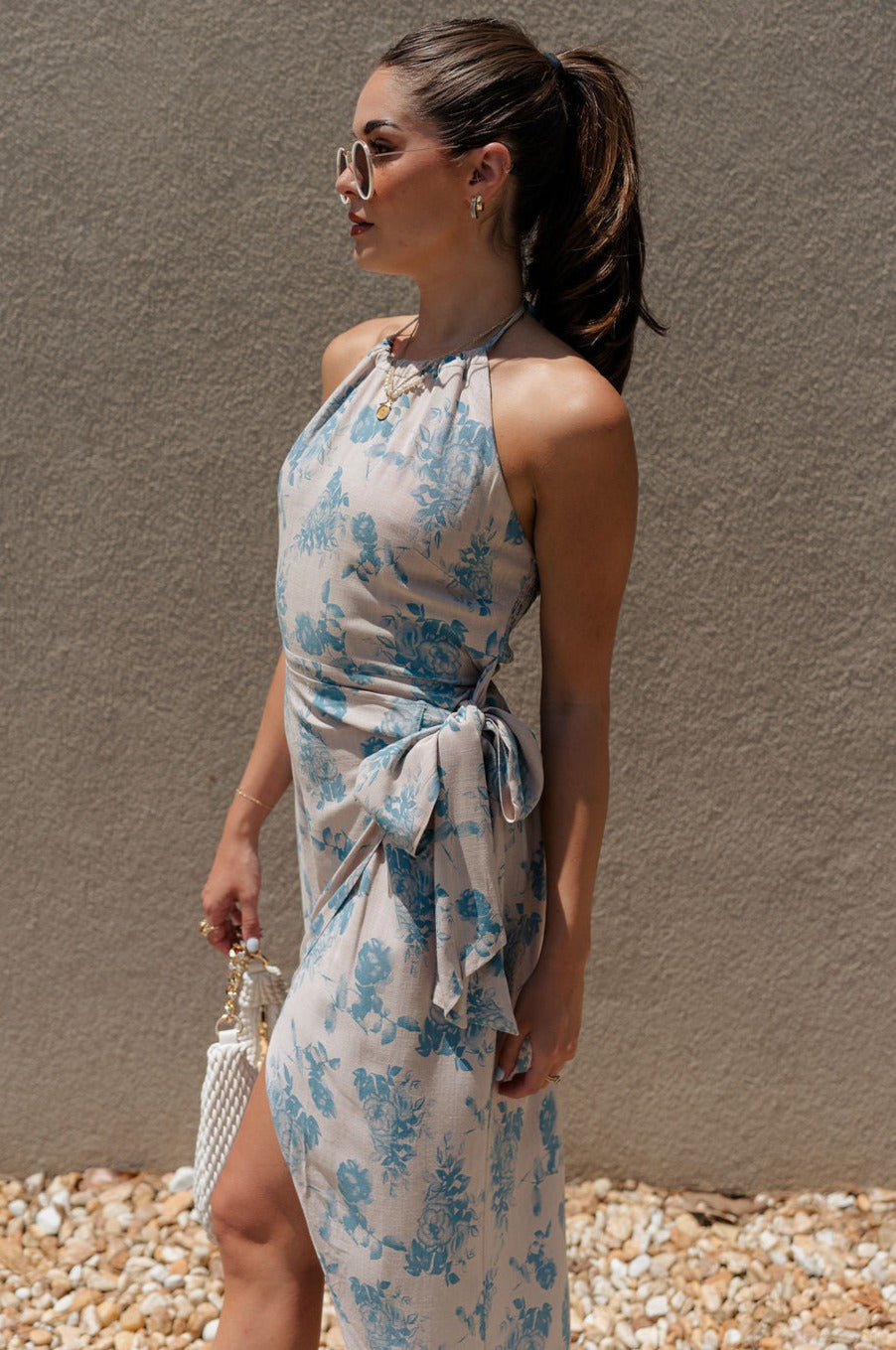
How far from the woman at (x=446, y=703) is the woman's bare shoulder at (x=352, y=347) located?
170 mm

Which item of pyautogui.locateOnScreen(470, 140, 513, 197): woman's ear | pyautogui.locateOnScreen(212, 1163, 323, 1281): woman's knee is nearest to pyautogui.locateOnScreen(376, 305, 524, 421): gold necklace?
pyautogui.locateOnScreen(470, 140, 513, 197): woman's ear

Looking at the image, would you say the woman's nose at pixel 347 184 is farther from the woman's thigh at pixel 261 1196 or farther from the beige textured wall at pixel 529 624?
the woman's thigh at pixel 261 1196

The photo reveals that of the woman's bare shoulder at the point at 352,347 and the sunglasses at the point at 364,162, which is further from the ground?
the sunglasses at the point at 364,162

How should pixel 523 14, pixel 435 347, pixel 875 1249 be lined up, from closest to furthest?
pixel 435 347
pixel 523 14
pixel 875 1249

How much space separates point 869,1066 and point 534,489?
69.0 inches

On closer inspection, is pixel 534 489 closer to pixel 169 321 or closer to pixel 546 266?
pixel 546 266

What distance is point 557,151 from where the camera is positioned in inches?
59.3

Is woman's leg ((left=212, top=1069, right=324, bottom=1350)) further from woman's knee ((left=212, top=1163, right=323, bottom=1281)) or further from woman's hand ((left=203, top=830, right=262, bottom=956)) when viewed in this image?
woman's hand ((left=203, top=830, right=262, bottom=956))

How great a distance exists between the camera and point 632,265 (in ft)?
5.10

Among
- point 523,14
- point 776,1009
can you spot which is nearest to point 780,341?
point 523,14

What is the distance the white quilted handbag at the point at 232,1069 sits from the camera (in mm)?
1728

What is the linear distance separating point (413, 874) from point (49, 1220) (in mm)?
1688

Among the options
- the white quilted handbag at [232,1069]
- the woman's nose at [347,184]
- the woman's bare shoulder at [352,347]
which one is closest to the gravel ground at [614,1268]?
the white quilted handbag at [232,1069]

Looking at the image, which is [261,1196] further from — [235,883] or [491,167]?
[491,167]
